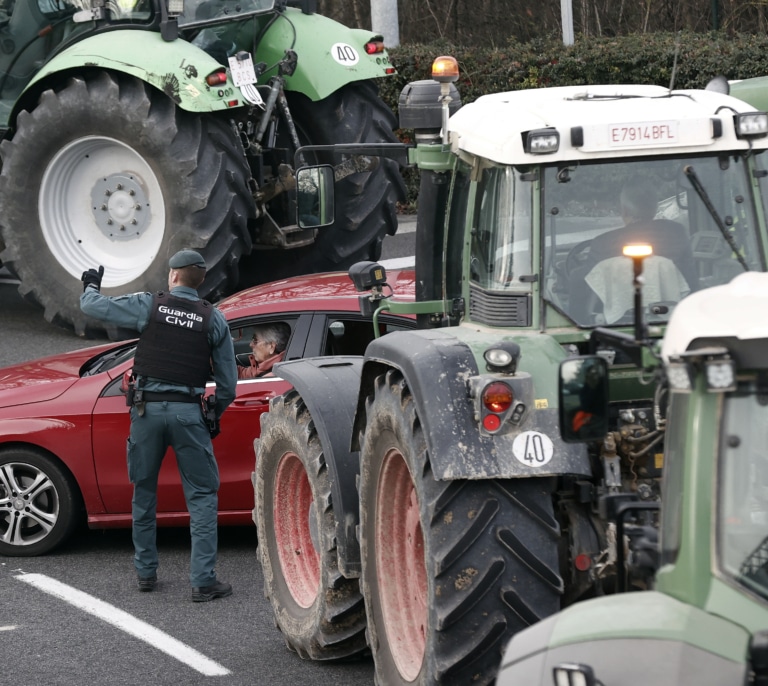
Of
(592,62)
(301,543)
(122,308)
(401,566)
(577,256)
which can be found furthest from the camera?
(592,62)

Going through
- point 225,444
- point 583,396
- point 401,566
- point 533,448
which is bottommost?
point 225,444

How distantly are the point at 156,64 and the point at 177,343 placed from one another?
4.34m

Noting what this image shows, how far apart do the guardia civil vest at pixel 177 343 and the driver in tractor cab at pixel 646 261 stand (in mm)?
2700

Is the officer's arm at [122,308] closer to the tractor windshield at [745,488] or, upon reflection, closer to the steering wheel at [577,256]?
the steering wheel at [577,256]

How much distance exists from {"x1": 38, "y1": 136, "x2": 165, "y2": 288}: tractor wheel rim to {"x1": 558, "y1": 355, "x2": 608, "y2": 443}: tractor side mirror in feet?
26.8

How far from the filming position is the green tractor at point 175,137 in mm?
11195

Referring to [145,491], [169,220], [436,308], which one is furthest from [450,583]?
[169,220]

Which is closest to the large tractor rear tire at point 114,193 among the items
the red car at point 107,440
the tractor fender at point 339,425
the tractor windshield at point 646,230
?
the red car at point 107,440

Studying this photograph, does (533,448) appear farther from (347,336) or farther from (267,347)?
(267,347)

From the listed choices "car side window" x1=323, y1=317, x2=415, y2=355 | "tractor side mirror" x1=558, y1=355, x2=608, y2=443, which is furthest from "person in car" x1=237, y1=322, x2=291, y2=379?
"tractor side mirror" x1=558, y1=355, x2=608, y2=443

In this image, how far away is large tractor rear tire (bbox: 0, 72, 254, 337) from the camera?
11188 millimetres

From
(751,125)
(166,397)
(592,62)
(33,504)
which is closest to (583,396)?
(751,125)

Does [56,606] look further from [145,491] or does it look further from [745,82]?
[745,82]

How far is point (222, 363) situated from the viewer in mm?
7340
